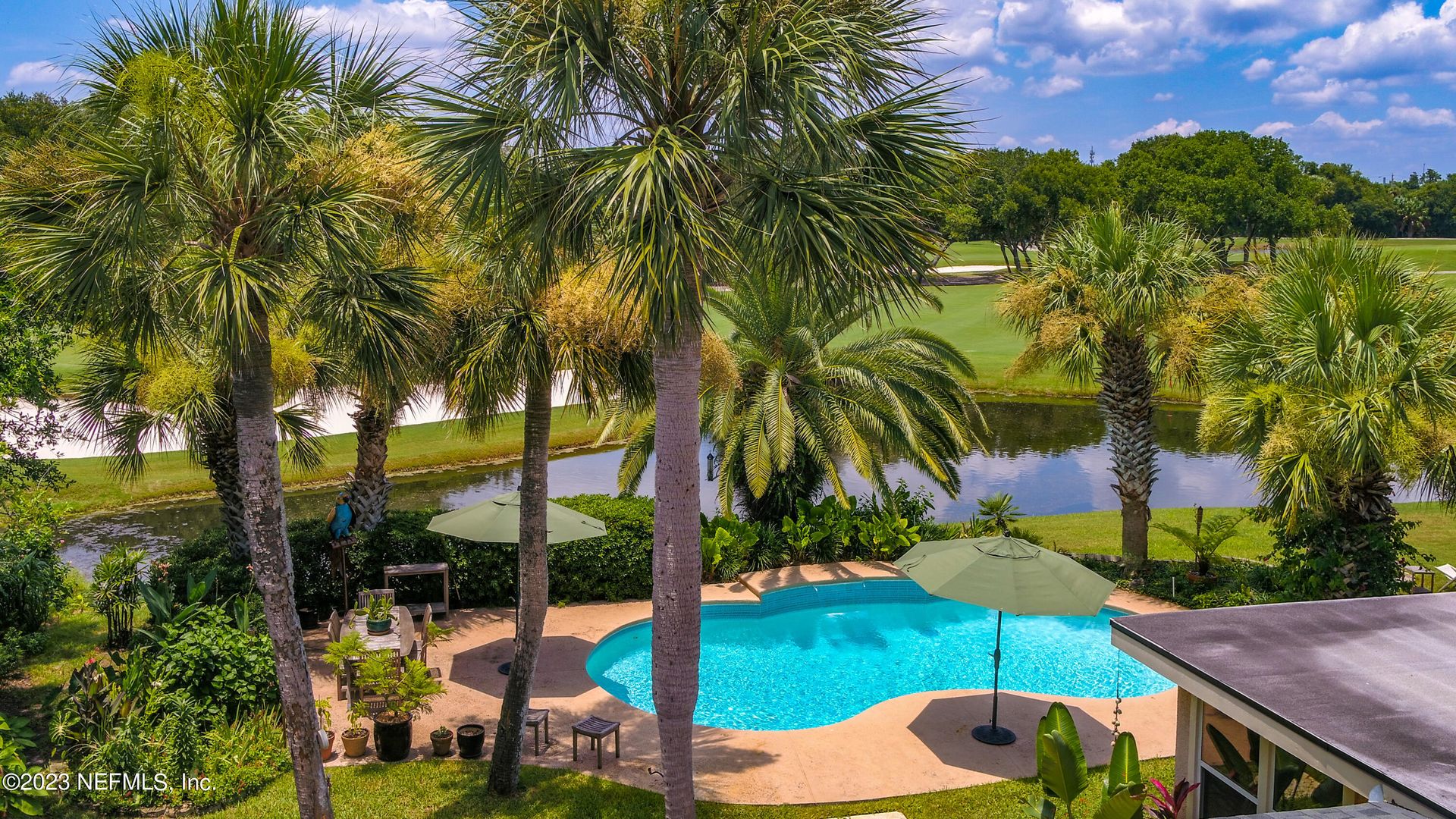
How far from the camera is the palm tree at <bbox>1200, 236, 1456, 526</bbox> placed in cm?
1189

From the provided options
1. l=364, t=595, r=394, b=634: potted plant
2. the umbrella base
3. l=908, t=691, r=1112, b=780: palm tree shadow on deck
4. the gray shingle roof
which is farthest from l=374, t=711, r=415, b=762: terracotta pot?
the gray shingle roof

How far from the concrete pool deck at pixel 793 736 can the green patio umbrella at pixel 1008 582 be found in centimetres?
61

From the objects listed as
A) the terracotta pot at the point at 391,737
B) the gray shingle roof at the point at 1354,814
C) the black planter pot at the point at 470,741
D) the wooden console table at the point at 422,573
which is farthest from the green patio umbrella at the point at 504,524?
the gray shingle roof at the point at 1354,814

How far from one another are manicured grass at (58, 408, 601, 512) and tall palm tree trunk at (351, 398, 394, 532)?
17.0 feet

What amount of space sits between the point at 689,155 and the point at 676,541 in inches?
110

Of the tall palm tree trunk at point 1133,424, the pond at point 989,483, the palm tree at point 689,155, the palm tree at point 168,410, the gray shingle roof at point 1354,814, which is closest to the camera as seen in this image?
the gray shingle roof at point 1354,814

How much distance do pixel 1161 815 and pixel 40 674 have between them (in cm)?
1218

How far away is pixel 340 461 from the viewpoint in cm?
2761

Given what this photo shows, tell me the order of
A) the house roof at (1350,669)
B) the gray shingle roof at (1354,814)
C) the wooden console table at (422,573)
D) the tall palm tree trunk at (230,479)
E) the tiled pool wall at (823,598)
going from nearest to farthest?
the gray shingle roof at (1354,814), the house roof at (1350,669), the tall palm tree trunk at (230,479), the wooden console table at (422,573), the tiled pool wall at (823,598)

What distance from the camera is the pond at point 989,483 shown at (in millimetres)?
21344

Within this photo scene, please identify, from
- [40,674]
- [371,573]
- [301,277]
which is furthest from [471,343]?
[40,674]

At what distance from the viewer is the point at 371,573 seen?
48.1 feet

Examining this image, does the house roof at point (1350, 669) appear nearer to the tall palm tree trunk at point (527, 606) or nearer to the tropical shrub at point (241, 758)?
the tall palm tree trunk at point (527, 606)

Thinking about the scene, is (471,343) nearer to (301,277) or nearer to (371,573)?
(301,277)
